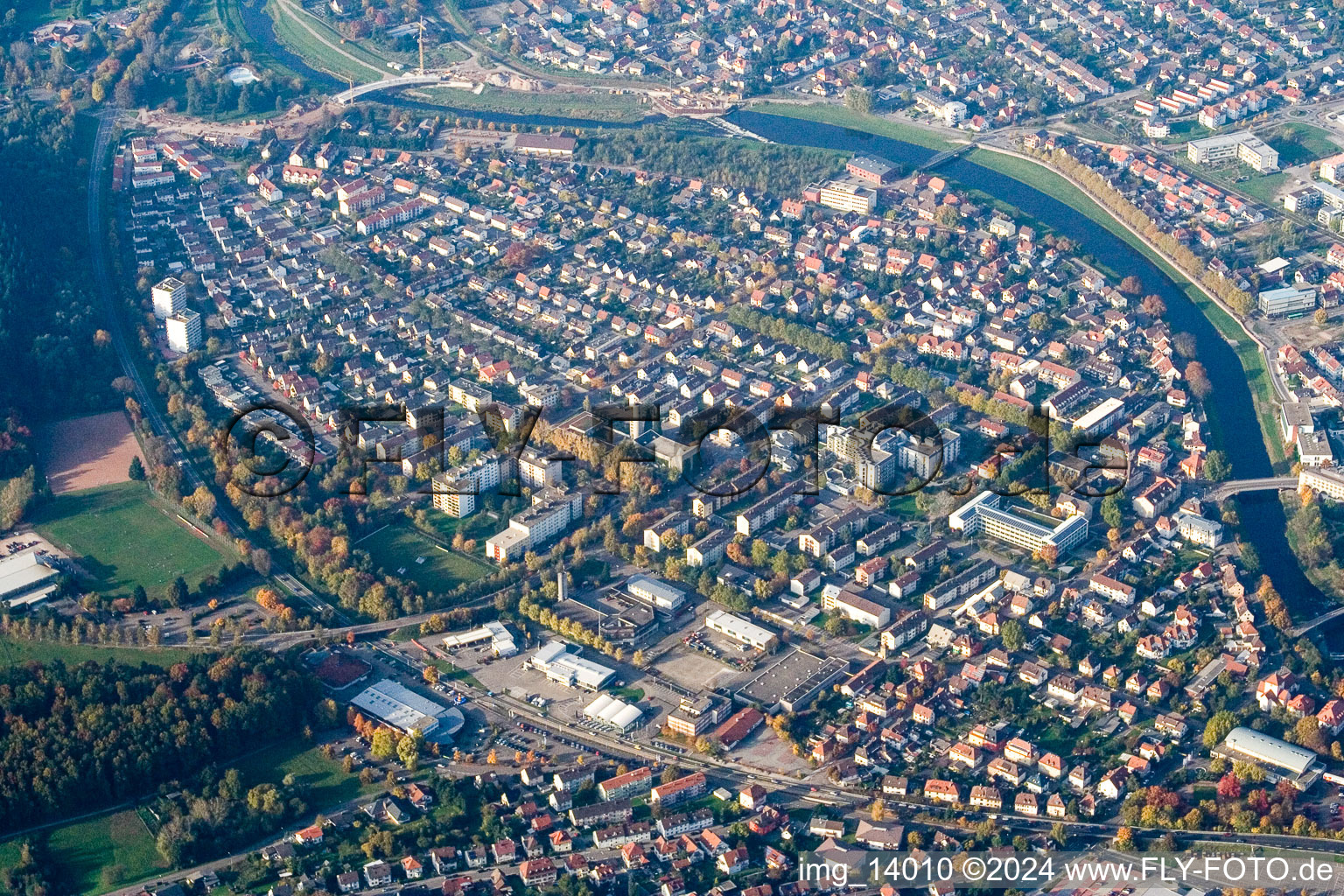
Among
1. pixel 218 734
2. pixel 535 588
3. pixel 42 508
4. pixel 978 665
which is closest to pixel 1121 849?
pixel 978 665

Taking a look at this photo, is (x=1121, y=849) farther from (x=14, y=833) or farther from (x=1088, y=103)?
(x=1088, y=103)

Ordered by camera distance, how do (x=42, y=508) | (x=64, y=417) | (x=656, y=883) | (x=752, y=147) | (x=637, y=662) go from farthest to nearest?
(x=752, y=147), (x=64, y=417), (x=42, y=508), (x=637, y=662), (x=656, y=883)

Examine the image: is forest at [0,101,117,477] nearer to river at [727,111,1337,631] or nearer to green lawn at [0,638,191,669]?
green lawn at [0,638,191,669]

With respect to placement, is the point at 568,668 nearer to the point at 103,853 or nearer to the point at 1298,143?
the point at 103,853

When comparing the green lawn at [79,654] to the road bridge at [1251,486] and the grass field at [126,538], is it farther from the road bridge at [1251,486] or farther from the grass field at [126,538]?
the road bridge at [1251,486]

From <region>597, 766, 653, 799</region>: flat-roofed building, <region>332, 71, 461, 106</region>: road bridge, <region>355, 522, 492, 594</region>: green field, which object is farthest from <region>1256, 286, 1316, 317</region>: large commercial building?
<region>332, 71, 461, 106</region>: road bridge
